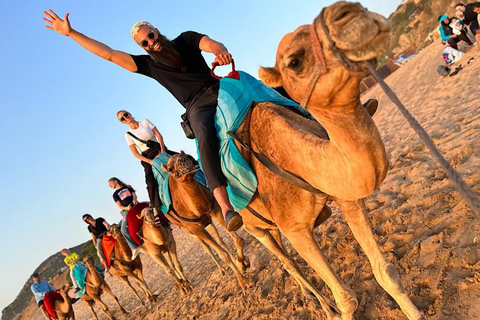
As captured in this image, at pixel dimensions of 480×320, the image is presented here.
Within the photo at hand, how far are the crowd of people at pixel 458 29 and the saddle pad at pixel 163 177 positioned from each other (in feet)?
28.9

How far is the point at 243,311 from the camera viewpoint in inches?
197

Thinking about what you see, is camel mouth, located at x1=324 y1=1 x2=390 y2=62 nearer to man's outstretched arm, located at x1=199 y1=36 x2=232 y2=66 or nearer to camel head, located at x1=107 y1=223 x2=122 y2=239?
man's outstretched arm, located at x1=199 y1=36 x2=232 y2=66

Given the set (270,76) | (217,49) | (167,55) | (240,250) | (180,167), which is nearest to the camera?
(270,76)

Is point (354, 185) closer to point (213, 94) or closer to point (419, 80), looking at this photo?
point (213, 94)

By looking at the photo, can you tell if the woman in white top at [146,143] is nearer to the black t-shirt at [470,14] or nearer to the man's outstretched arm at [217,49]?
the man's outstretched arm at [217,49]

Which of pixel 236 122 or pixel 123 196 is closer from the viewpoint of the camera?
pixel 236 122

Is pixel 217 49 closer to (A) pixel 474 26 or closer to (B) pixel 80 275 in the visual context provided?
(B) pixel 80 275

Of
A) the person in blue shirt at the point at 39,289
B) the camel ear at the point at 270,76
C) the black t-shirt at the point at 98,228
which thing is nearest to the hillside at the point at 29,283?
the person in blue shirt at the point at 39,289

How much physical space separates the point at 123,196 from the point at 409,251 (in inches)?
275

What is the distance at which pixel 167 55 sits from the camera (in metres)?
3.91

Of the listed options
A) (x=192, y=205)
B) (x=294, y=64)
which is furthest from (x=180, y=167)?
(x=294, y=64)

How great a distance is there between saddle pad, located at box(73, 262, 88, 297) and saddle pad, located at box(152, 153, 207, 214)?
5.98 m

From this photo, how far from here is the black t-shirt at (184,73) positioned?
408 centimetres

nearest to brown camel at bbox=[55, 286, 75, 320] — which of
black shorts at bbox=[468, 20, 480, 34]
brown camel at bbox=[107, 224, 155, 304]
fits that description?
brown camel at bbox=[107, 224, 155, 304]
